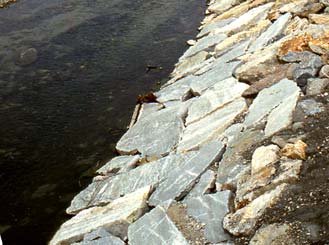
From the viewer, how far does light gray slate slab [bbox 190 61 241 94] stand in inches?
458

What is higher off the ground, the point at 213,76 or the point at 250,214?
the point at 250,214

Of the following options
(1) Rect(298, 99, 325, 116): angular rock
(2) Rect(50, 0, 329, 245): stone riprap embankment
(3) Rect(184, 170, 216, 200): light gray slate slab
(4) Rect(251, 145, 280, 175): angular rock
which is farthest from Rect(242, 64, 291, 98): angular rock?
(3) Rect(184, 170, 216, 200): light gray slate slab

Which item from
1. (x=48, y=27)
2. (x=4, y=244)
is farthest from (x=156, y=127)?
(x=48, y=27)

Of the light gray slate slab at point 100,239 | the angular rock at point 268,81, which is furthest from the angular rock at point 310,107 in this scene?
the light gray slate slab at point 100,239

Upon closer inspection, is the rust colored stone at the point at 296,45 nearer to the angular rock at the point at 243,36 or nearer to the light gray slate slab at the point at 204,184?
the angular rock at the point at 243,36

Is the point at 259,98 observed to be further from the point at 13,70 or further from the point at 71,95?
the point at 13,70

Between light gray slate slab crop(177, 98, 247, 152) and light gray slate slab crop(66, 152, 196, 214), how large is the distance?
518 millimetres

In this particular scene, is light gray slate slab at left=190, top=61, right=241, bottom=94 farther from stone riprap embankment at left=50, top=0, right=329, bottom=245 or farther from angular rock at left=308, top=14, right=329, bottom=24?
angular rock at left=308, top=14, right=329, bottom=24

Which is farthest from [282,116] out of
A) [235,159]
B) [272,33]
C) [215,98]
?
[272,33]

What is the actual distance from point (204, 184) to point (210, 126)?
2185 millimetres

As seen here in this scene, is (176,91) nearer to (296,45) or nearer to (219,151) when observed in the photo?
(296,45)

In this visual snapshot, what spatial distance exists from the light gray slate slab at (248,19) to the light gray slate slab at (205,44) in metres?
0.42

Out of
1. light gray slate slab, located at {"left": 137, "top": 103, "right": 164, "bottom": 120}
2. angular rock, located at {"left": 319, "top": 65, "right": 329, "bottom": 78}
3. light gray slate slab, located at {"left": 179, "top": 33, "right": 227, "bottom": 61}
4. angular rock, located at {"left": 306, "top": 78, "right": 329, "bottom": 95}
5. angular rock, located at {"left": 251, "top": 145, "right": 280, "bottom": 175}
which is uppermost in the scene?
angular rock, located at {"left": 319, "top": 65, "right": 329, "bottom": 78}

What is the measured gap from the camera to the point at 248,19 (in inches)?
611
